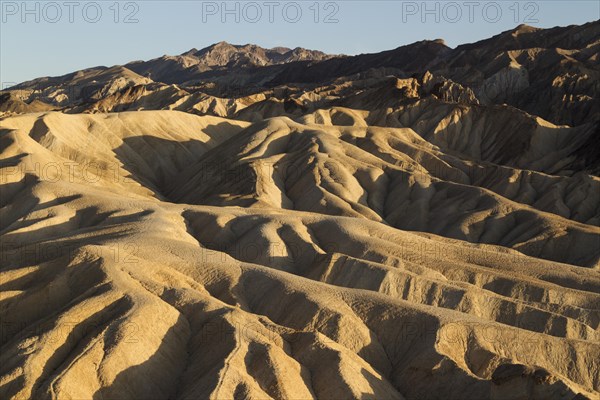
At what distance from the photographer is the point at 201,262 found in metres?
49.0

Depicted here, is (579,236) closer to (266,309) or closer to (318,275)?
(318,275)

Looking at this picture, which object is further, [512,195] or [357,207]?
[512,195]

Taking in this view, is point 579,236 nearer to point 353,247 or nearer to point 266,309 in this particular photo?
point 353,247

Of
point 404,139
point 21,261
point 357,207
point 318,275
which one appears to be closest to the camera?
point 21,261

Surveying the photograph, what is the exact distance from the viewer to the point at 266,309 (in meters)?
45.3

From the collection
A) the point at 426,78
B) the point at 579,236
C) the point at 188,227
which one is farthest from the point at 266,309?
the point at 426,78

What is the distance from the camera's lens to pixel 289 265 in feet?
189

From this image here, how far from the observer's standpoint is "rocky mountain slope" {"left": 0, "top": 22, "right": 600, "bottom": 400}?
121 feet

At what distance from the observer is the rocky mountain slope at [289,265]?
121 ft

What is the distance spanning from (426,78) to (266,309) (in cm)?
12175

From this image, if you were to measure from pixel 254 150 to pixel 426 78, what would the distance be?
6564 centimetres

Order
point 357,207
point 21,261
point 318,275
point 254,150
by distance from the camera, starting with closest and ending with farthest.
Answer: point 21,261 < point 318,275 < point 357,207 < point 254,150

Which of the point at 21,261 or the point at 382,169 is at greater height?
the point at 21,261

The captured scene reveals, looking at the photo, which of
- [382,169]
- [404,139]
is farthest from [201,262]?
[404,139]
